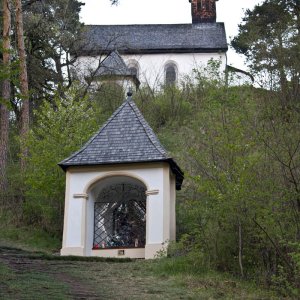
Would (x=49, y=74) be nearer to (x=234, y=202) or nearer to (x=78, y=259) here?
(x=78, y=259)

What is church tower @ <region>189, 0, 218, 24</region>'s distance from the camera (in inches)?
1969

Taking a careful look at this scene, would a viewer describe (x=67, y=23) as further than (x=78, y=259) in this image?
Yes

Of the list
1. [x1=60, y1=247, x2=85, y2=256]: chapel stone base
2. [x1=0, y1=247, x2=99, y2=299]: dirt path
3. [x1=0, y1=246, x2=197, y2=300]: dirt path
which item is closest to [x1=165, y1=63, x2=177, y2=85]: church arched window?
[x1=60, y1=247, x2=85, y2=256]: chapel stone base

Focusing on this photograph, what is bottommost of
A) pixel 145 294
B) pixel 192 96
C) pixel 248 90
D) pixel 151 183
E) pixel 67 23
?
pixel 145 294

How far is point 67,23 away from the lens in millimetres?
29984

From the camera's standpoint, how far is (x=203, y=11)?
5044cm

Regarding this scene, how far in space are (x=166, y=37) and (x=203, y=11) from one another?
4480mm

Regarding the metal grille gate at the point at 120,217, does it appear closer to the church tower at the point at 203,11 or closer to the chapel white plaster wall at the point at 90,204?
the chapel white plaster wall at the point at 90,204

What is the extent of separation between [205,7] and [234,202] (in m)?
39.8

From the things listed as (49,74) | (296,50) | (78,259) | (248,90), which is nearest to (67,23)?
(49,74)

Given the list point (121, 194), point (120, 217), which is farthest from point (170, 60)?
point (120, 217)

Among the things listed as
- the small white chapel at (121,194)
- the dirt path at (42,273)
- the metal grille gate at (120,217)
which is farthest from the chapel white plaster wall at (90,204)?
the dirt path at (42,273)

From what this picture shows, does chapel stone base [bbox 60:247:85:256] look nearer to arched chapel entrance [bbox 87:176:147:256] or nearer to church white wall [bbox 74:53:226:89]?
arched chapel entrance [bbox 87:176:147:256]

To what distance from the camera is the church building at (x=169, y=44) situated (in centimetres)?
4388
